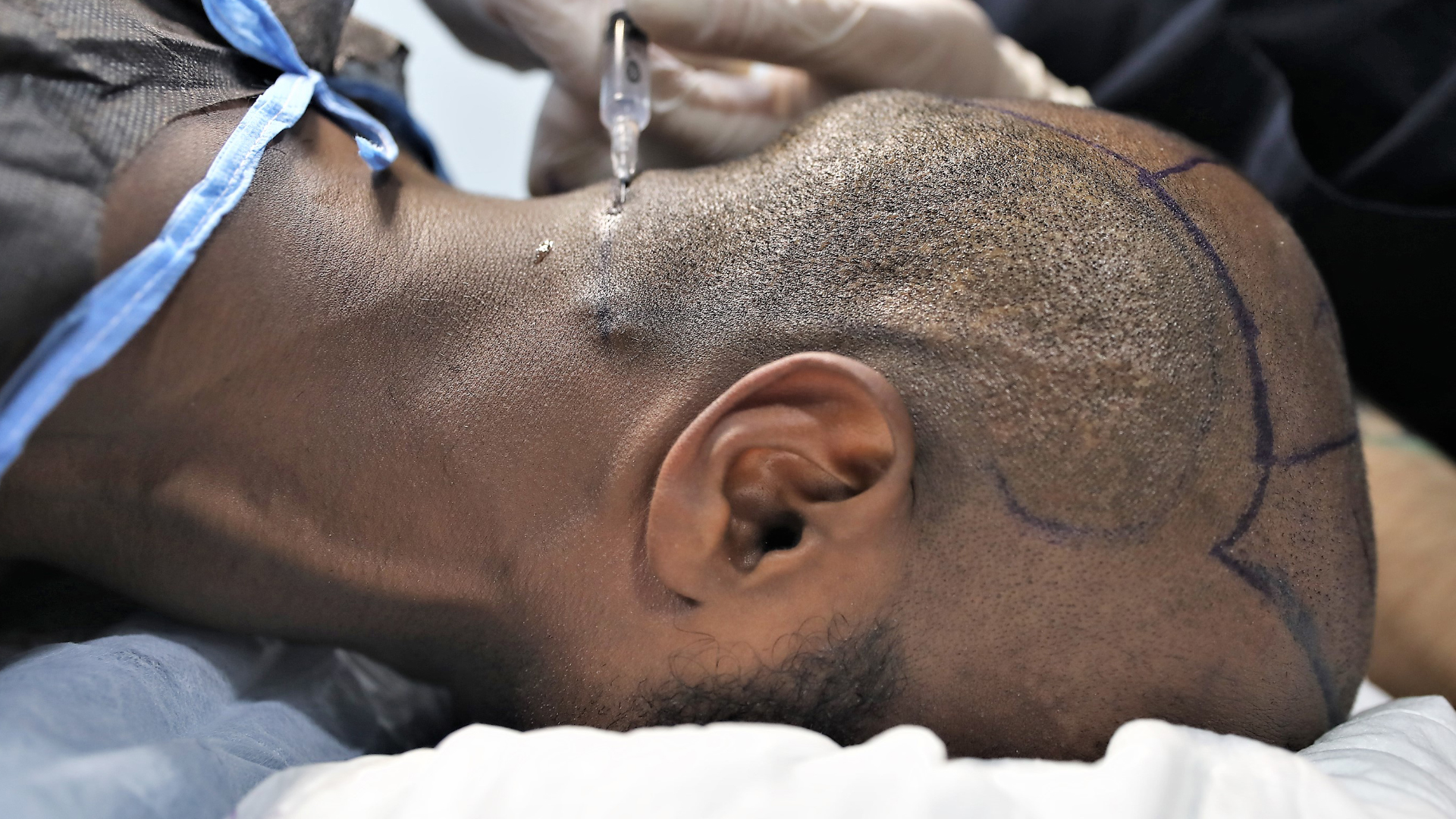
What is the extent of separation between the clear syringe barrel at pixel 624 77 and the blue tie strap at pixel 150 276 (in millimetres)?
349

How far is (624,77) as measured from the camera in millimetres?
1132

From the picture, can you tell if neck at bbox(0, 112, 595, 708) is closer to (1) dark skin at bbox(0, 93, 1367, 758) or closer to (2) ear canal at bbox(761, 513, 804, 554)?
(1) dark skin at bbox(0, 93, 1367, 758)

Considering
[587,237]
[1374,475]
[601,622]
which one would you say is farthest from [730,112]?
[1374,475]

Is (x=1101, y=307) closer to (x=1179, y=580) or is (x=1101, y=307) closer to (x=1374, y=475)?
(x=1179, y=580)

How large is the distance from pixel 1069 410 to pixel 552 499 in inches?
17.0

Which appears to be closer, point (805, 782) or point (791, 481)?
point (805, 782)

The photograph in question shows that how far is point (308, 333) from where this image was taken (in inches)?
31.6

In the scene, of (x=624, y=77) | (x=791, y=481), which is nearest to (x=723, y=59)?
(x=624, y=77)

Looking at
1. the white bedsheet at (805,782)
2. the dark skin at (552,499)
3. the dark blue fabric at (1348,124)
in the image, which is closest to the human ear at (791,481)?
the dark skin at (552,499)

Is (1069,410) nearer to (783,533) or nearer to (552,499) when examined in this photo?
(783,533)

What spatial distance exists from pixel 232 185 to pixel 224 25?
179 millimetres

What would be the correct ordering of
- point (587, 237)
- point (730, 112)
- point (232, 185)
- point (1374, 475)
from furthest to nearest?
point (1374, 475)
point (730, 112)
point (587, 237)
point (232, 185)

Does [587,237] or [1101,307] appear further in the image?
[587,237]

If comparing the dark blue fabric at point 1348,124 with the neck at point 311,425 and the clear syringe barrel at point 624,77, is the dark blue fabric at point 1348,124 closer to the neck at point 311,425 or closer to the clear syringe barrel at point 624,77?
the clear syringe barrel at point 624,77
